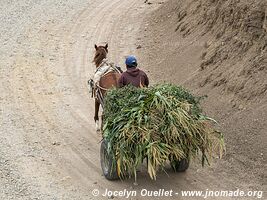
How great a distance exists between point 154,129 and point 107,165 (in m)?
1.72

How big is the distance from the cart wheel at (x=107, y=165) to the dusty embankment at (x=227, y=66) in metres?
2.22

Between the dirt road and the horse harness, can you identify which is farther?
the horse harness

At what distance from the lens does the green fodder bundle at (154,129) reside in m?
9.64

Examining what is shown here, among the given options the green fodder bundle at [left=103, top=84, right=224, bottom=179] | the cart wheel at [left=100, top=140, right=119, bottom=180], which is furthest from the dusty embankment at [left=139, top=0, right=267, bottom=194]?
the cart wheel at [left=100, top=140, right=119, bottom=180]

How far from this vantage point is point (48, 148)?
12.6 meters

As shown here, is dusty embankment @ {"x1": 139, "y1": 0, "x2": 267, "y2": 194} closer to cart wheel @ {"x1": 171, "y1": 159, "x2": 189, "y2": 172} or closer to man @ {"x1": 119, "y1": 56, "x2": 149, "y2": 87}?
cart wheel @ {"x1": 171, "y1": 159, "x2": 189, "y2": 172}

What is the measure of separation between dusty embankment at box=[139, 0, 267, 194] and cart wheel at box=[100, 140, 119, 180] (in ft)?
7.30

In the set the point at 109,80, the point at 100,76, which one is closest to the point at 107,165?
the point at 109,80

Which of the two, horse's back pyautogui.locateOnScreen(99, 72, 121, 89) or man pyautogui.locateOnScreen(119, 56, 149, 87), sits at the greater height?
man pyautogui.locateOnScreen(119, 56, 149, 87)

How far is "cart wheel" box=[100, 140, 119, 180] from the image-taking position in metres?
10.7

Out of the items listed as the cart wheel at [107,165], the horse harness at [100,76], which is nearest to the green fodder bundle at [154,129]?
the cart wheel at [107,165]

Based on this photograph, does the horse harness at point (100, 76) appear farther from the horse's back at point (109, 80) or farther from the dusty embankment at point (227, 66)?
the dusty embankment at point (227, 66)

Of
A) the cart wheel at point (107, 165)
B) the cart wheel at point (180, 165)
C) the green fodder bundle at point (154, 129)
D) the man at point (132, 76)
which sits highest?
the man at point (132, 76)

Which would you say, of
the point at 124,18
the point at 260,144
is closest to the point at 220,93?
the point at 260,144
